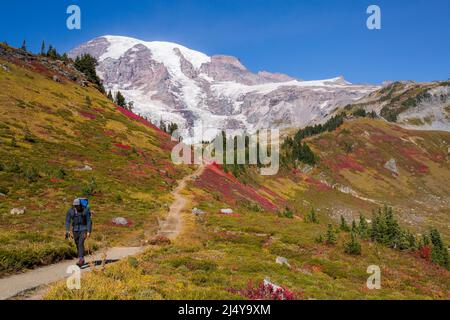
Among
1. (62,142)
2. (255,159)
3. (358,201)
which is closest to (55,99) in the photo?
(62,142)

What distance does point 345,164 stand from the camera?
158m

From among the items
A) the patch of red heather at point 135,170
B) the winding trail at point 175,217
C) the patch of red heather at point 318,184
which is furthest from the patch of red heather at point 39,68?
the patch of red heather at point 318,184

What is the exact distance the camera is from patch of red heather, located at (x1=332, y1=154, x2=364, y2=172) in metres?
155

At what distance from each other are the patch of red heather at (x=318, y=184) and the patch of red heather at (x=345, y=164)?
22.6 m

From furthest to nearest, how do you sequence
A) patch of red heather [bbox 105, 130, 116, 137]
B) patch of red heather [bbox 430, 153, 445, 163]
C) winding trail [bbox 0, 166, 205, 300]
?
1. patch of red heather [bbox 430, 153, 445, 163]
2. patch of red heather [bbox 105, 130, 116, 137]
3. winding trail [bbox 0, 166, 205, 300]

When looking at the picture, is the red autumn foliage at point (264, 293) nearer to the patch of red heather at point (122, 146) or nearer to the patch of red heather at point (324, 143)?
the patch of red heather at point (122, 146)

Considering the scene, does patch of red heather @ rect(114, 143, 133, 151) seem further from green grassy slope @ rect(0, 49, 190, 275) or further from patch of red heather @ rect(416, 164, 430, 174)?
patch of red heather @ rect(416, 164, 430, 174)

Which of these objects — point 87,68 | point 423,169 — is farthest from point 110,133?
point 423,169

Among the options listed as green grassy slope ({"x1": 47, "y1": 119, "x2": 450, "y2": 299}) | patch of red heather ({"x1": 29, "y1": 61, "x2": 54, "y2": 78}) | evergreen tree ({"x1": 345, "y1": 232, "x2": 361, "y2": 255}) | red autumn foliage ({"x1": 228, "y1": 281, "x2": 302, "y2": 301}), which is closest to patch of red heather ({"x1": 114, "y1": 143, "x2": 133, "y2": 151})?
green grassy slope ({"x1": 47, "y1": 119, "x2": 450, "y2": 299})

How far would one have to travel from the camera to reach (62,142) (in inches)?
2372

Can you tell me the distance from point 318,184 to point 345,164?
36.4 metres

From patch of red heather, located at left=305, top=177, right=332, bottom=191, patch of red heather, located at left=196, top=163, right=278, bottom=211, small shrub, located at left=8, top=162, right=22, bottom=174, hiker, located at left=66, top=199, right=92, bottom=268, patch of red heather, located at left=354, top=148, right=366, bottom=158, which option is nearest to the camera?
hiker, located at left=66, top=199, right=92, bottom=268

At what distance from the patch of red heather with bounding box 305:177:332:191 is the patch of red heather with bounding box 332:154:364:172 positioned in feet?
74.3
